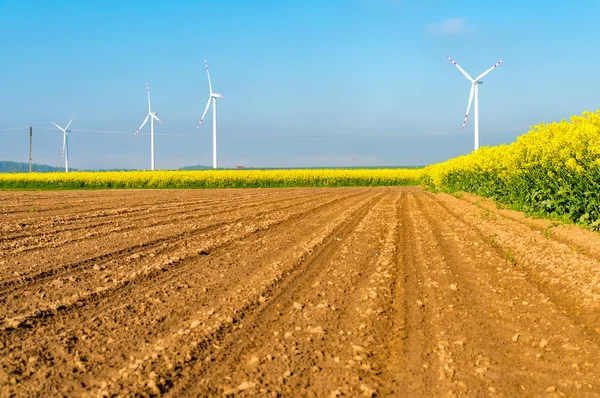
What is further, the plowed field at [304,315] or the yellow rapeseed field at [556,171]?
the yellow rapeseed field at [556,171]

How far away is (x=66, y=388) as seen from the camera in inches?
180

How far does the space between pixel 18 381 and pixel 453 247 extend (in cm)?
845

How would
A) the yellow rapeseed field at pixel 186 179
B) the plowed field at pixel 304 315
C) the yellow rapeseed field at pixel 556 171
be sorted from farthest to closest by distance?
the yellow rapeseed field at pixel 186 179 → the yellow rapeseed field at pixel 556 171 → the plowed field at pixel 304 315

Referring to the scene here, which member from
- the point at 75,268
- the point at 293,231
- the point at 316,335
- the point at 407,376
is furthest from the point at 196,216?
the point at 407,376

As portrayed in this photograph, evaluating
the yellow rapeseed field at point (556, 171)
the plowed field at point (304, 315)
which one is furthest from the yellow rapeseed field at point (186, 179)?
the plowed field at point (304, 315)

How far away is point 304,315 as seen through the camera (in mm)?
6359

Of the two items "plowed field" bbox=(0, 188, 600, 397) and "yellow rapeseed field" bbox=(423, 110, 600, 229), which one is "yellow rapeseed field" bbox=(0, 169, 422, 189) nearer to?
"yellow rapeseed field" bbox=(423, 110, 600, 229)

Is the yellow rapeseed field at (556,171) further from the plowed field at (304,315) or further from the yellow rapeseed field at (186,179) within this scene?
the yellow rapeseed field at (186,179)

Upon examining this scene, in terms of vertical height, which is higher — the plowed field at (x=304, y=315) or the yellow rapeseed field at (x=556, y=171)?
the yellow rapeseed field at (x=556, y=171)

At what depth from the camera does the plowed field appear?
466 centimetres

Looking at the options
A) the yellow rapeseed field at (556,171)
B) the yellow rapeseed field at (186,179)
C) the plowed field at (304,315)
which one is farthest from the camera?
the yellow rapeseed field at (186,179)

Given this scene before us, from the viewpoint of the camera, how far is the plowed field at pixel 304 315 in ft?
15.3

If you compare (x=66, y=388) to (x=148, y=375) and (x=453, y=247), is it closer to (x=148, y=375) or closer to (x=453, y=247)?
(x=148, y=375)

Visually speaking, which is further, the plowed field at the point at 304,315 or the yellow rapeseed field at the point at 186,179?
the yellow rapeseed field at the point at 186,179
